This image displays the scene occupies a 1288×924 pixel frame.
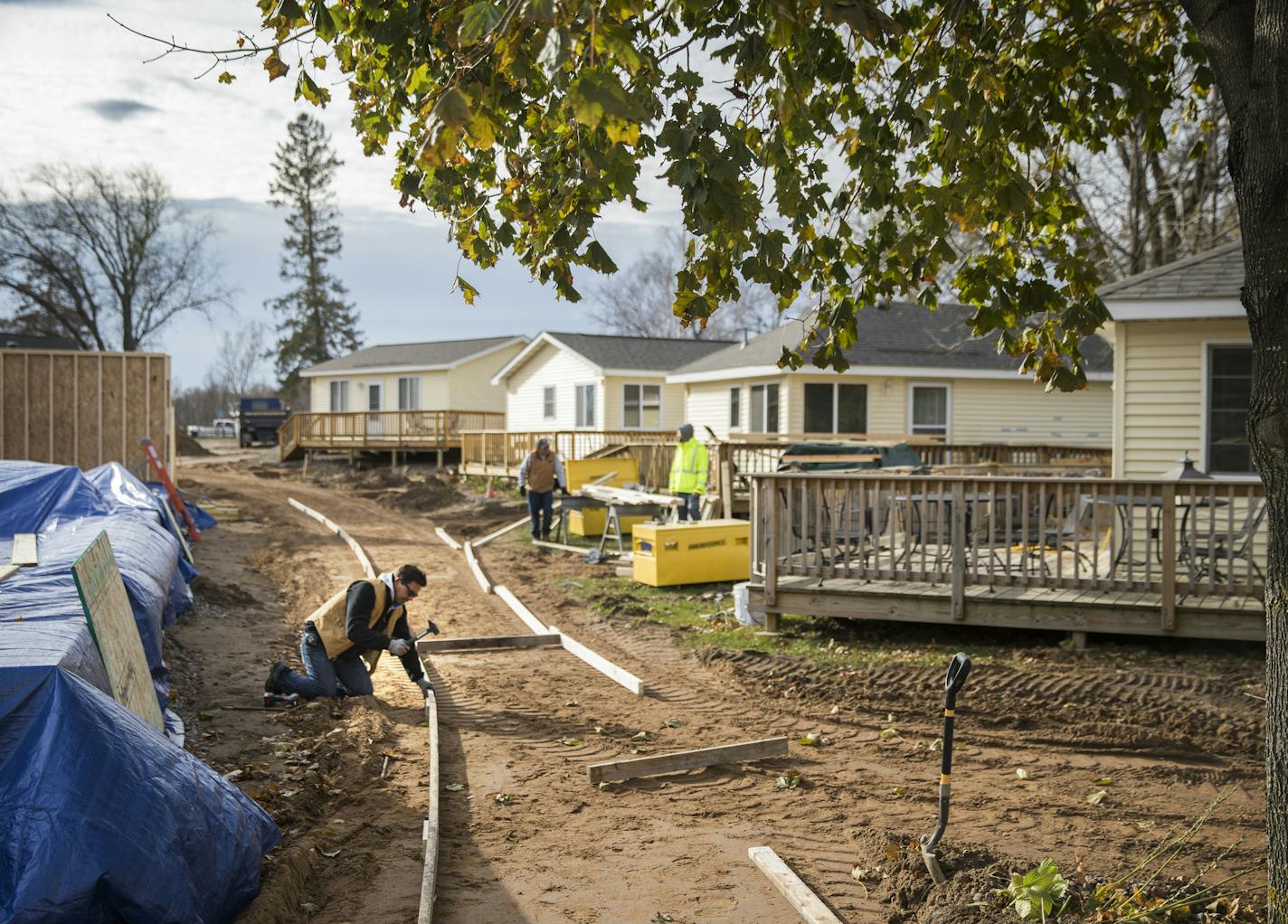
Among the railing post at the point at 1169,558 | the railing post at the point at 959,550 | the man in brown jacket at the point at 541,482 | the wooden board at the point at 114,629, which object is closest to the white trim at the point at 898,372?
the man in brown jacket at the point at 541,482

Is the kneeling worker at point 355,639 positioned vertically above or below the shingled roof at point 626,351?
below

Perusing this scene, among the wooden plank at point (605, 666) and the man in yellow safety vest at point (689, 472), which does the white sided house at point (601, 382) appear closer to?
the man in yellow safety vest at point (689, 472)

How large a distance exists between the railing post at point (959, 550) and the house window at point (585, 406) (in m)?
21.4

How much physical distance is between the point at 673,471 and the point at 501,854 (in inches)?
442

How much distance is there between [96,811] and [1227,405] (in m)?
12.4

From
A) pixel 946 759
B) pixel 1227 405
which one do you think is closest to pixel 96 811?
pixel 946 759

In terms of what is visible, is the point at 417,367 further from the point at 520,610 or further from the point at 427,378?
the point at 520,610

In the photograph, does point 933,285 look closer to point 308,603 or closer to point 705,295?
point 705,295

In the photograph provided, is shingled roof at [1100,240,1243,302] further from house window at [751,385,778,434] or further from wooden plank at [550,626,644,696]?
house window at [751,385,778,434]

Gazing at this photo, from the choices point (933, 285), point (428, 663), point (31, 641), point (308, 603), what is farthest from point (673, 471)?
point (31, 641)

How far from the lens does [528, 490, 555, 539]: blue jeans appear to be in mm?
18297

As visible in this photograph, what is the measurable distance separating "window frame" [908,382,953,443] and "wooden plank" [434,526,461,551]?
11217 mm

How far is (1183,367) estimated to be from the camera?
486 inches

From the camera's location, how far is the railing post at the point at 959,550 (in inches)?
374
